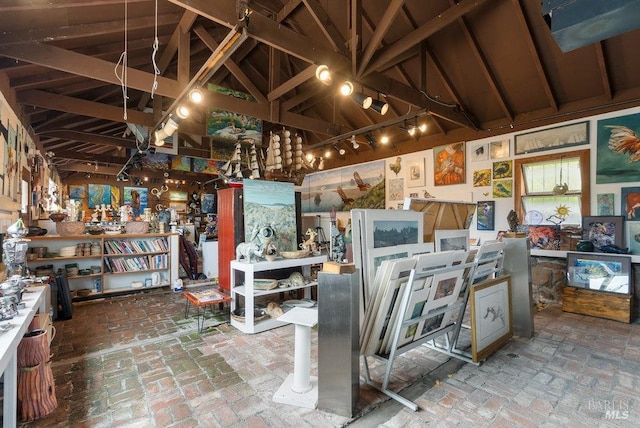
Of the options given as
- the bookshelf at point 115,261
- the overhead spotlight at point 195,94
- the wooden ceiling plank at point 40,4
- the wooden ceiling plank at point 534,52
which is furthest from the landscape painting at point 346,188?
the wooden ceiling plank at point 40,4

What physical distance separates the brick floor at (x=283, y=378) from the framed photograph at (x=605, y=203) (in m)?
1.76

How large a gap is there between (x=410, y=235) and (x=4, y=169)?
4.67 meters

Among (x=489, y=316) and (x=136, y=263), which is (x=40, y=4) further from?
(x=489, y=316)

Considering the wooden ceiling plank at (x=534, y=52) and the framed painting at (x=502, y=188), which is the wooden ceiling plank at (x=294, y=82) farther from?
the framed painting at (x=502, y=188)

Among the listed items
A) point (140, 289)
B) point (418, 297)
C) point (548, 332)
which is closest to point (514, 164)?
point (548, 332)

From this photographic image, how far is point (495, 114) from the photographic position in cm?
602

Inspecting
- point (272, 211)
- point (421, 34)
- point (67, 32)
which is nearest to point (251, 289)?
point (272, 211)

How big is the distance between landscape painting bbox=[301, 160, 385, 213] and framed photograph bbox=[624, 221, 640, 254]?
15.5ft

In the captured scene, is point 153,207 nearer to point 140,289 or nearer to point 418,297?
point 140,289

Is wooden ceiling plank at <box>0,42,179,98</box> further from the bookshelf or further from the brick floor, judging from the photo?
the brick floor

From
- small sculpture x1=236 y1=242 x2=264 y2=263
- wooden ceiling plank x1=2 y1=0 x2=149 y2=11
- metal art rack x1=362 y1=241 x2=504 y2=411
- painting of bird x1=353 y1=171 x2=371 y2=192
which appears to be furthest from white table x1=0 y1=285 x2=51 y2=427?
painting of bird x1=353 y1=171 x2=371 y2=192

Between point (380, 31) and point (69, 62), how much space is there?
392 centimetres

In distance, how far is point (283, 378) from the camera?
107 inches

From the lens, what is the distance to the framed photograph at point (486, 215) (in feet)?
19.7
